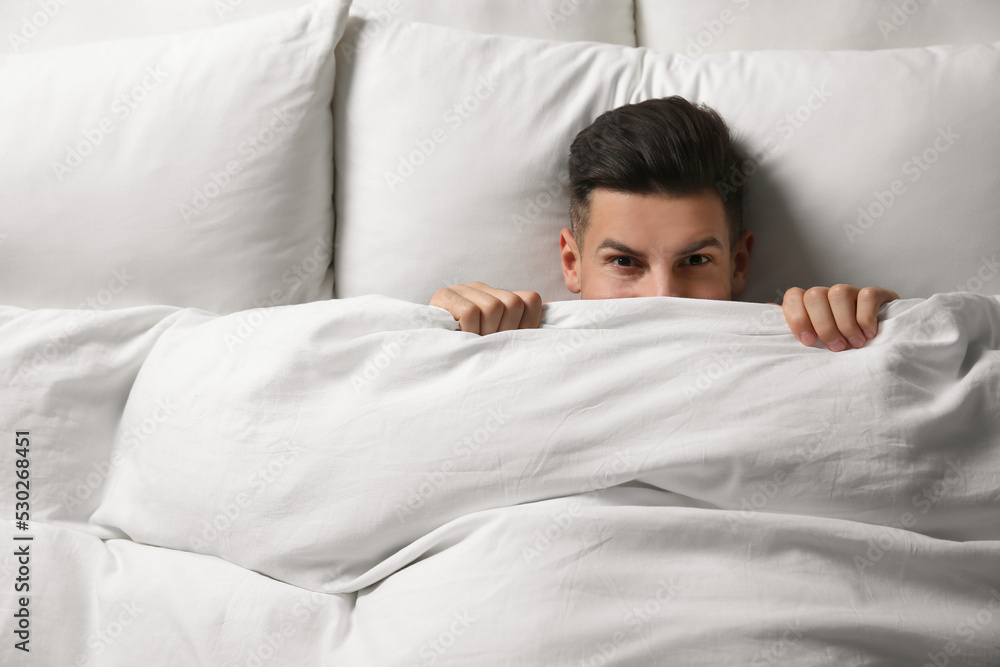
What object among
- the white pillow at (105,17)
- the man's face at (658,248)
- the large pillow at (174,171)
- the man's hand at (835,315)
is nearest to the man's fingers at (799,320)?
the man's hand at (835,315)

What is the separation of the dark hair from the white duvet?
0.71ft

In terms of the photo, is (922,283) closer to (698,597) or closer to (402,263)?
(698,597)

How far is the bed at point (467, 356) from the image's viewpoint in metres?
0.68

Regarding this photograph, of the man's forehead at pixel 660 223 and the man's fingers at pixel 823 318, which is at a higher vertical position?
the man's forehead at pixel 660 223

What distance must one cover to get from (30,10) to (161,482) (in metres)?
0.97

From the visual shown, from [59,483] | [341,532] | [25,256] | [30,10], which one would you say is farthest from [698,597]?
[30,10]

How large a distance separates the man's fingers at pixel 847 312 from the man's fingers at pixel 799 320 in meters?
0.03

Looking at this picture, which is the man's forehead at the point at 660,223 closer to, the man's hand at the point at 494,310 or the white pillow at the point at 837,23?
the man's hand at the point at 494,310

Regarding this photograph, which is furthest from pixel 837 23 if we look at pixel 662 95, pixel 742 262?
pixel 742 262

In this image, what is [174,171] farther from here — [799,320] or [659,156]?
[799,320]

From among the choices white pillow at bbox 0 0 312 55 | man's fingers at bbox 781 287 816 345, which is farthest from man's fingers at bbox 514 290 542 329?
white pillow at bbox 0 0 312 55

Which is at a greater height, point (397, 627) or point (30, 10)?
point (30, 10)

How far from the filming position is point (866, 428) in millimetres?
724

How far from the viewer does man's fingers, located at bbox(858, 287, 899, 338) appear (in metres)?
0.84
